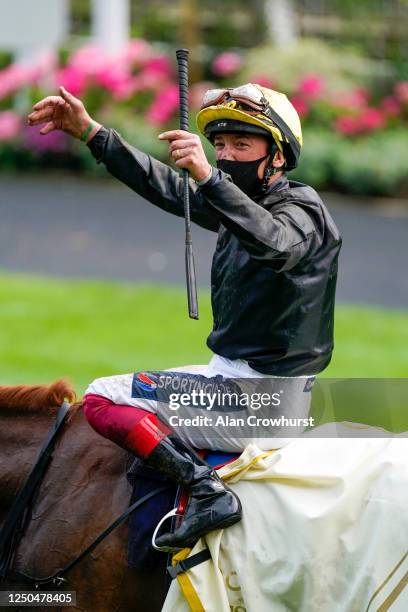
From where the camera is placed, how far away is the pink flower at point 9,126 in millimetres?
18109

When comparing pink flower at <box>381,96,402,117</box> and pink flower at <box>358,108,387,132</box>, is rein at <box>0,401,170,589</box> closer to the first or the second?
pink flower at <box>358,108,387,132</box>

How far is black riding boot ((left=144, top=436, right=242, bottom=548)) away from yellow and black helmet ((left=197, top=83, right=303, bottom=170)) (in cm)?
114

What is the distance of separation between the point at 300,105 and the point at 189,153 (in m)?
14.5

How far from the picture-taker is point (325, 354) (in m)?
4.00

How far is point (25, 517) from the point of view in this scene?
13.4 ft

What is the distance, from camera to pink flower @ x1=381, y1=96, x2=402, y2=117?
720 inches

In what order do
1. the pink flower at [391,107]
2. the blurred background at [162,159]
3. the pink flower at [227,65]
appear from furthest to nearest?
1. the pink flower at [227,65]
2. the pink flower at [391,107]
3. the blurred background at [162,159]

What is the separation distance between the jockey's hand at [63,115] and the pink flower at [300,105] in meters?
13.8

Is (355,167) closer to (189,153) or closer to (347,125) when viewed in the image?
(347,125)

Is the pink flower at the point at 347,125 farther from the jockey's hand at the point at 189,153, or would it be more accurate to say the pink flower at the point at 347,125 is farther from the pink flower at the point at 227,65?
the jockey's hand at the point at 189,153

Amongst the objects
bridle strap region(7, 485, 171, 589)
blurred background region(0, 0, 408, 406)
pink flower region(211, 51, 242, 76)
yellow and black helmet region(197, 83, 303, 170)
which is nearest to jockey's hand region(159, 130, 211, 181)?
yellow and black helmet region(197, 83, 303, 170)

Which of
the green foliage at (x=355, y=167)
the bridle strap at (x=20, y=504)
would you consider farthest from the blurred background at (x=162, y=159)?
the bridle strap at (x=20, y=504)

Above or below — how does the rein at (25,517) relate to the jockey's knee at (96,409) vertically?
below

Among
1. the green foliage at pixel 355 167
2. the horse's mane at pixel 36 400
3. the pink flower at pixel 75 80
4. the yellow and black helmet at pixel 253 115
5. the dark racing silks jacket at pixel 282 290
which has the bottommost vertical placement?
the green foliage at pixel 355 167
